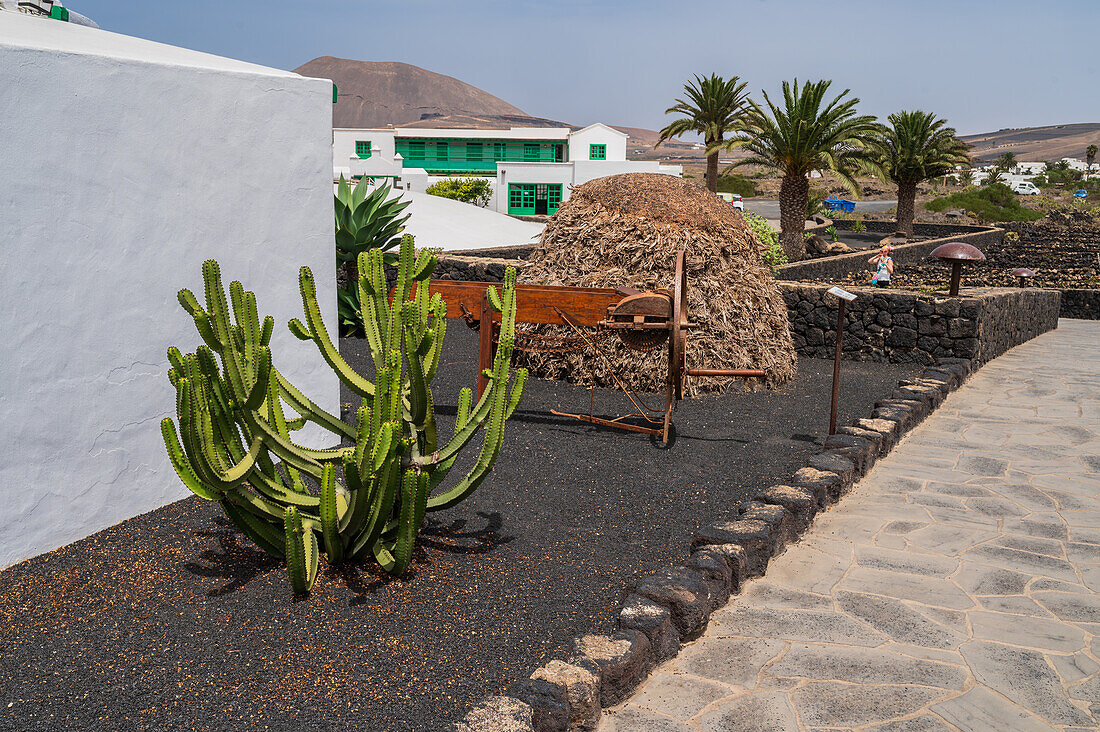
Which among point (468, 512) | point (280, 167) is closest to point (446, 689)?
point (468, 512)

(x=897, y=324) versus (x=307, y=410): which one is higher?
(x=897, y=324)

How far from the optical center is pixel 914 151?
33.0m

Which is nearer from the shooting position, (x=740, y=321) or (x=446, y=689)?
(x=446, y=689)

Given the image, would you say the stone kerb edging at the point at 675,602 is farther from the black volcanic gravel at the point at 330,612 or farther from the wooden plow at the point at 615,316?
the wooden plow at the point at 615,316

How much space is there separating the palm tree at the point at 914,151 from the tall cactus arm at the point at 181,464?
33672 mm

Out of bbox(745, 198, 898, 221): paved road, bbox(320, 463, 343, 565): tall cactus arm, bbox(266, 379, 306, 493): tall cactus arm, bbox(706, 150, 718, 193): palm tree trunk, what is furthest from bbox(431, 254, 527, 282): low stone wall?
bbox(745, 198, 898, 221): paved road

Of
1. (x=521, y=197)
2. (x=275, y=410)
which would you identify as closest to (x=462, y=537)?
(x=275, y=410)

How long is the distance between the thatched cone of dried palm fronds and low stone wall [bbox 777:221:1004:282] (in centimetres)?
852

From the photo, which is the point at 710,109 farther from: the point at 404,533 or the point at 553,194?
the point at 404,533

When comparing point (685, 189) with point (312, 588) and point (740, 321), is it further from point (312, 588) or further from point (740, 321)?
point (312, 588)

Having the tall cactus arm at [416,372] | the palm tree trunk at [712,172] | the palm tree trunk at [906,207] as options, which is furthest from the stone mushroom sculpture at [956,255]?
the palm tree trunk at [906,207]

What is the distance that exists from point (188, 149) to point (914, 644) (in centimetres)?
456

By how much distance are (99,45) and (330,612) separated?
3.37 meters

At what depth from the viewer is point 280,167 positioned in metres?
5.48
